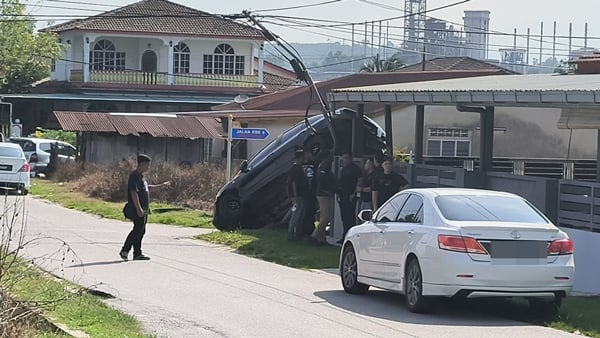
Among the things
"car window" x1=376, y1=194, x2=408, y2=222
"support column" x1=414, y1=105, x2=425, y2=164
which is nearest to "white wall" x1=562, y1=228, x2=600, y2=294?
"car window" x1=376, y1=194, x2=408, y2=222

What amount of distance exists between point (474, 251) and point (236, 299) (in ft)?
10.8

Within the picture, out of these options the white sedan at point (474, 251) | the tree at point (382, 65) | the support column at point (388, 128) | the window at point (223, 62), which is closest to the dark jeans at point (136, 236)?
the white sedan at point (474, 251)

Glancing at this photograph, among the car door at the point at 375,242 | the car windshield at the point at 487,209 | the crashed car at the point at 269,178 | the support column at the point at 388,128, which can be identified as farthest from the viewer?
the crashed car at the point at 269,178

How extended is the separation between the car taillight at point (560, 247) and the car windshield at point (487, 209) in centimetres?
38

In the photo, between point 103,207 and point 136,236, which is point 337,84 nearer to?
point 103,207

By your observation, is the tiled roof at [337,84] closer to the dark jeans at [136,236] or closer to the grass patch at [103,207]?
the grass patch at [103,207]

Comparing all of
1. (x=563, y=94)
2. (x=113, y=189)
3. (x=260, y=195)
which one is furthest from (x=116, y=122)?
(x=563, y=94)

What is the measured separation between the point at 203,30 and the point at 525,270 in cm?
5745

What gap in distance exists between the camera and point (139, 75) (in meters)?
66.9

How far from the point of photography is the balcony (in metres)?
66.7

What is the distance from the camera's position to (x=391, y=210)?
14.9m

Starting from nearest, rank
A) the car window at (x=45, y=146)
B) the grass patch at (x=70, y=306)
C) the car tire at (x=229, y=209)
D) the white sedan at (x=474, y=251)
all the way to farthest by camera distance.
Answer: the grass patch at (x=70, y=306) < the white sedan at (x=474, y=251) < the car tire at (x=229, y=209) < the car window at (x=45, y=146)

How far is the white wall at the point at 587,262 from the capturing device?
51.1 feet

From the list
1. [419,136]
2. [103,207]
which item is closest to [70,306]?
[419,136]
